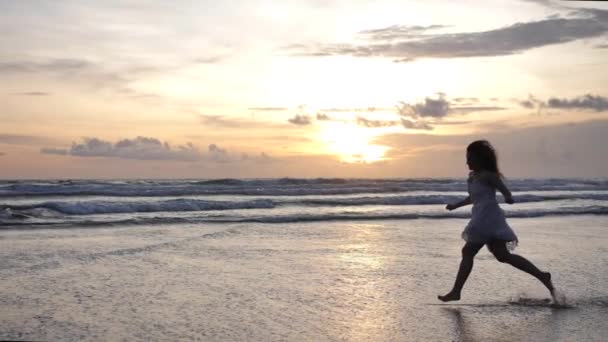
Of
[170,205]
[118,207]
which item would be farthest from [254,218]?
[118,207]

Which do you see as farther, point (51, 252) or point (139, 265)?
point (51, 252)

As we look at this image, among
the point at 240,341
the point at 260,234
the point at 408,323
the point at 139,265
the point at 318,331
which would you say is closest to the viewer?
the point at 240,341

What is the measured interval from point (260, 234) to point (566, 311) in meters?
7.34

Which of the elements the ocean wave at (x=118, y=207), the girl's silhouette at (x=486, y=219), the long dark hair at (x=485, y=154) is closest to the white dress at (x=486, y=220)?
the girl's silhouette at (x=486, y=219)

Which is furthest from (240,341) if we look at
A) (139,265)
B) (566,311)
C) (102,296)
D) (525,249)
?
(525,249)

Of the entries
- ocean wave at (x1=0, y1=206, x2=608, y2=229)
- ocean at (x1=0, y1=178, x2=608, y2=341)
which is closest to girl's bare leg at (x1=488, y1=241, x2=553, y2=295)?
ocean at (x1=0, y1=178, x2=608, y2=341)

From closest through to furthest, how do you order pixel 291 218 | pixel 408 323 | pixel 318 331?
pixel 318 331
pixel 408 323
pixel 291 218

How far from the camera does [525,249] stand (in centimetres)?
1062

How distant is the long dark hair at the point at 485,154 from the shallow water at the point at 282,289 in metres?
1.34

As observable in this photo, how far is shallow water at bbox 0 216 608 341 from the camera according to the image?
16.4 ft

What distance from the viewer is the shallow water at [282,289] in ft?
16.4

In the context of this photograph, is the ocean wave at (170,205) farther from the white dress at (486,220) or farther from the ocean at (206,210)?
the white dress at (486,220)

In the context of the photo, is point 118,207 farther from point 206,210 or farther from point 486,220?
point 486,220

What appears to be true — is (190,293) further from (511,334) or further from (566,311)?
(566,311)
